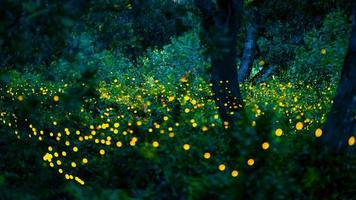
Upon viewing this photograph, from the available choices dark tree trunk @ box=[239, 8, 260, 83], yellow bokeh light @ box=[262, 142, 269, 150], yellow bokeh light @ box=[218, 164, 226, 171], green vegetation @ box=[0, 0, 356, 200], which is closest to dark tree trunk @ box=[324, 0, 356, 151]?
green vegetation @ box=[0, 0, 356, 200]

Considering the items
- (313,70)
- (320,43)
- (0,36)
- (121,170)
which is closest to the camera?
(0,36)

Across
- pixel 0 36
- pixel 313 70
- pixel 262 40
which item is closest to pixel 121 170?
pixel 0 36

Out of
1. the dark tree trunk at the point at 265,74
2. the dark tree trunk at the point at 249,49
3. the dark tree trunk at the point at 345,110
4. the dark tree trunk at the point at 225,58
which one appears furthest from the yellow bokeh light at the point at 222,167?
the dark tree trunk at the point at 265,74

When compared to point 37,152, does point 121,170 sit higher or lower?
lower

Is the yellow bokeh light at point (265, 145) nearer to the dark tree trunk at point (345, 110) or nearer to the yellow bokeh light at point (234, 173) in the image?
the yellow bokeh light at point (234, 173)

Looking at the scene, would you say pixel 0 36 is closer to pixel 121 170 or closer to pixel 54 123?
pixel 121 170

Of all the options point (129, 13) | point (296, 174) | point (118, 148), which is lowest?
point (296, 174)

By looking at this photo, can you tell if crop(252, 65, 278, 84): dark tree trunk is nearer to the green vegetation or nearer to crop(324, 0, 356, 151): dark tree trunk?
the green vegetation
